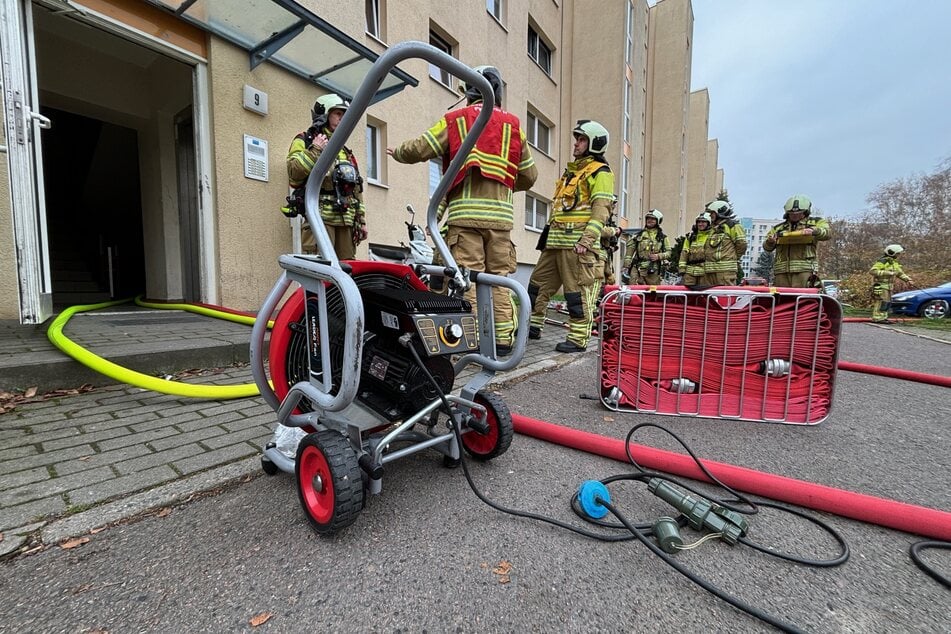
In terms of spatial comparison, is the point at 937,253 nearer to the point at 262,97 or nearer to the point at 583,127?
the point at 583,127

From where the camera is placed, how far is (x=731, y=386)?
8.96ft

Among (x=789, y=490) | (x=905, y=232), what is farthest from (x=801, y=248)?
(x=905, y=232)

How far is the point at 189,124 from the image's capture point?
6113 mm

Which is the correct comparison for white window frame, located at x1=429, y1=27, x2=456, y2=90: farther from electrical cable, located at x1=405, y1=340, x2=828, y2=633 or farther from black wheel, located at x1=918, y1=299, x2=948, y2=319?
black wheel, located at x1=918, y1=299, x2=948, y2=319

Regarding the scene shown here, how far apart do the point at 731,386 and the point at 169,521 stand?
9.73 ft

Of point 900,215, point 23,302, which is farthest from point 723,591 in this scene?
point 900,215

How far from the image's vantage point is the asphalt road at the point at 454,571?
1094 mm

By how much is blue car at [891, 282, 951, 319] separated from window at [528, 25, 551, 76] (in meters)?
12.7

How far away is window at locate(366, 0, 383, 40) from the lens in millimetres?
7488

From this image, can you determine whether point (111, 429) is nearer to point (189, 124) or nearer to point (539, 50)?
point (189, 124)

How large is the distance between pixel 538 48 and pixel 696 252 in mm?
9821

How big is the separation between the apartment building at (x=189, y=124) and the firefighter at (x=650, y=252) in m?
3.53

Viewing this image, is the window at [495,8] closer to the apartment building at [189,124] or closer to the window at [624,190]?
the apartment building at [189,124]

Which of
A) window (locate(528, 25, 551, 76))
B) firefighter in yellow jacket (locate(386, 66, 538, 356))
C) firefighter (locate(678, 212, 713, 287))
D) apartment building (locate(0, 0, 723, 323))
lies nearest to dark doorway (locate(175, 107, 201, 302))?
apartment building (locate(0, 0, 723, 323))
